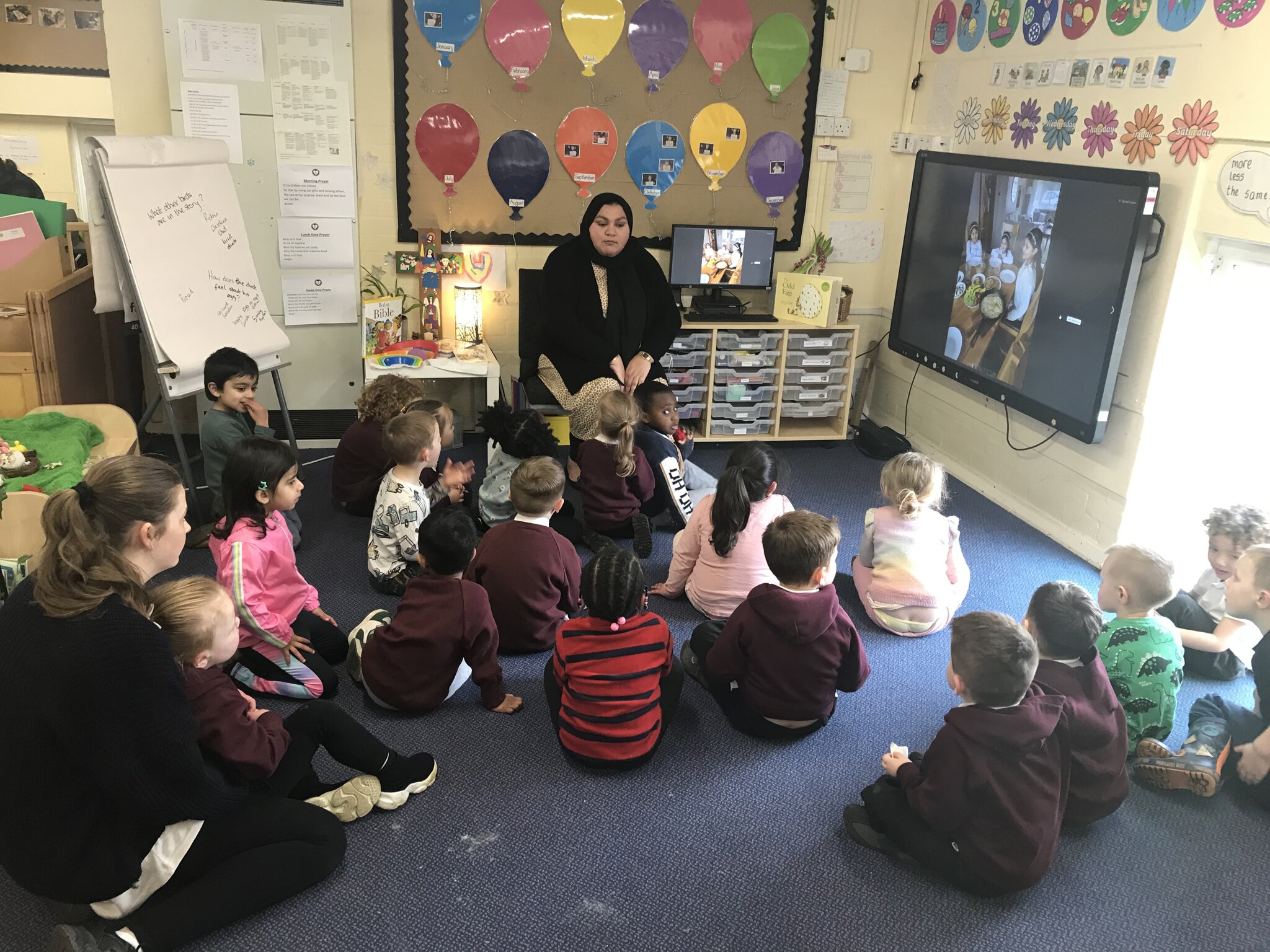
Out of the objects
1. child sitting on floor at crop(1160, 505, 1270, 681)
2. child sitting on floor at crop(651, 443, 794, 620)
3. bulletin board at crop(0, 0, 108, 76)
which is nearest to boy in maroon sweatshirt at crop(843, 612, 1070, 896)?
child sitting on floor at crop(651, 443, 794, 620)

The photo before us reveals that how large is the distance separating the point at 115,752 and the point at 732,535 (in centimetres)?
182

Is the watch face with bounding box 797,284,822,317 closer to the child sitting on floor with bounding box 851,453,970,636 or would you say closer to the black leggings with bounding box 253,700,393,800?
the child sitting on floor with bounding box 851,453,970,636

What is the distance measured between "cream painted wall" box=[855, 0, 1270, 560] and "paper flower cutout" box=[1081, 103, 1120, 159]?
3 centimetres

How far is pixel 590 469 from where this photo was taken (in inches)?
139

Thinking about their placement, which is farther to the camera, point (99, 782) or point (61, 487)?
point (61, 487)

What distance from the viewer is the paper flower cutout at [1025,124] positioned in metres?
3.97

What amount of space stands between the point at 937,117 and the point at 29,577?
4.34 metres

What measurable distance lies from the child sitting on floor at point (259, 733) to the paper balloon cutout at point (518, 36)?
3210 mm

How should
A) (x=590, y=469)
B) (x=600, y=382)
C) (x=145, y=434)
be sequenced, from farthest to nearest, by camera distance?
(x=145, y=434) < (x=600, y=382) < (x=590, y=469)

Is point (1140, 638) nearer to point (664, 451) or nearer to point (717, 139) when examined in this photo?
point (664, 451)

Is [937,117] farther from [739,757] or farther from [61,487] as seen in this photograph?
[61,487]

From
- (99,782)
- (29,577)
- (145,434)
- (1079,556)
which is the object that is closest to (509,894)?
(99,782)

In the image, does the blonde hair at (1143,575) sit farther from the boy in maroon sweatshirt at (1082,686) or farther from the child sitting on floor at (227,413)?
the child sitting on floor at (227,413)

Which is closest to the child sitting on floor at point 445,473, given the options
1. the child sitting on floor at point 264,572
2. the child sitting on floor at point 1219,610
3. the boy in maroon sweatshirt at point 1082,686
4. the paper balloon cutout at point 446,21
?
the child sitting on floor at point 264,572
